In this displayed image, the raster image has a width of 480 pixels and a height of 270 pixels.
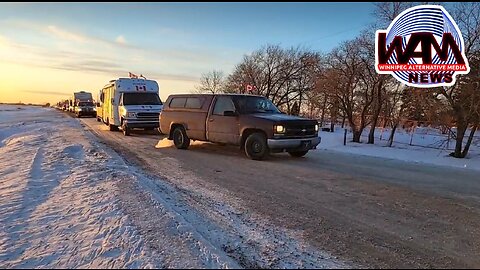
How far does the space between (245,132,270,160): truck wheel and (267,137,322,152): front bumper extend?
219 millimetres

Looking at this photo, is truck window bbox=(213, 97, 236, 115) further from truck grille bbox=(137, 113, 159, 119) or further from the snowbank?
truck grille bbox=(137, 113, 159, 119)

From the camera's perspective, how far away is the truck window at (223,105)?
437 inches

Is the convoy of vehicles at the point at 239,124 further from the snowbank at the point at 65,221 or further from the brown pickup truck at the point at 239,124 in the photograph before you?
the snowbank at the point at 65,221

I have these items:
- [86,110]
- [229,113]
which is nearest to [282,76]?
[86,110]

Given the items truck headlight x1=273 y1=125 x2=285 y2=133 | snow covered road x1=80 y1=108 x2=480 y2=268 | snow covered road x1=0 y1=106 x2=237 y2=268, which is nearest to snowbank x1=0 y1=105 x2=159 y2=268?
snow covered road x1=0 y1=106 x2=237 y2=268

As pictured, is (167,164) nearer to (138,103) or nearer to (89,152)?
(89,152)

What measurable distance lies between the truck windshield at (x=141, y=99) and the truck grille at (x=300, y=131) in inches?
407

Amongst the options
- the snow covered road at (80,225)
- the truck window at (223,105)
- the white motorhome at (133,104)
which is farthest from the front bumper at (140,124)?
the snow covered road at (80,225)

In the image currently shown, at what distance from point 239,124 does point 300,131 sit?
168cm

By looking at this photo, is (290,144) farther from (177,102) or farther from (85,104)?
(85,104)

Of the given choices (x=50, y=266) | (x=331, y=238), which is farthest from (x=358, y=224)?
(x=50, y=266)

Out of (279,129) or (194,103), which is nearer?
(279,129)

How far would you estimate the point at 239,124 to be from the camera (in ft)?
34.9

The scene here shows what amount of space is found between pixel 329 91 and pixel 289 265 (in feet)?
59.6
